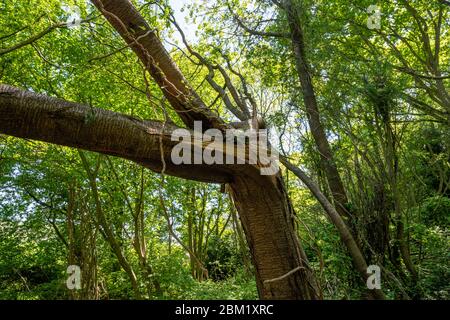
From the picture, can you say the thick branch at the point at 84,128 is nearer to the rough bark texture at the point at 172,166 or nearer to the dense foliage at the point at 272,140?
the rough bark texture at the point at 172,166

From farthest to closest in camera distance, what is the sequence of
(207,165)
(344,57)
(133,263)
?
(133,263)
(344,57)
(207,165)

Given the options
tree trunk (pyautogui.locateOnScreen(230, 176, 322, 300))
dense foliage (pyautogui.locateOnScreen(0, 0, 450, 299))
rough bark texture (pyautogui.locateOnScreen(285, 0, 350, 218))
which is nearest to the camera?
tree trunk (pyautogui.locateOnScreen(230, 176, 322, 300))

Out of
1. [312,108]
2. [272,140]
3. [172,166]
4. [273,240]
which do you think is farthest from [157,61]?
[312,108]

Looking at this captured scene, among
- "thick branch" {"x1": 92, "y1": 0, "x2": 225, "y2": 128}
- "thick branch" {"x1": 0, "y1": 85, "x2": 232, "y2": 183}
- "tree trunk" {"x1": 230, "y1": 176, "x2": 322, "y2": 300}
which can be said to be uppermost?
"thick branch" {"x1": 92, "y1": 0, "x2": 225, "y2": 128}

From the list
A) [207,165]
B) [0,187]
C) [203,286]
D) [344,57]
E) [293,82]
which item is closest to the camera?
[207,165]

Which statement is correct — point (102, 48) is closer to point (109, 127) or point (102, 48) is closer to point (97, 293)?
point (109, 127)

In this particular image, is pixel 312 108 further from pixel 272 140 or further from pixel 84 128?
pixel 84 128

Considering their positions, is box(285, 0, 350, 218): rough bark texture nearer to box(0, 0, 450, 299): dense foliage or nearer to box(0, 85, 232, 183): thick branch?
box(0, 0, 450, 299): dense foliage

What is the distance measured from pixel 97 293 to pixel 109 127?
23.9 ft

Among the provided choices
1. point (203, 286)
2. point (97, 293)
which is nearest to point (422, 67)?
point (203, 286)

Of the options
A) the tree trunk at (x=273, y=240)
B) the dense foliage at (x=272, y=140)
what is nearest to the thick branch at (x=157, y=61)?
the dense foliage at (x=272, y=140)

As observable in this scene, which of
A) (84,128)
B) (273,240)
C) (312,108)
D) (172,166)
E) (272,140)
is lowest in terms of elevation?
(273,240)

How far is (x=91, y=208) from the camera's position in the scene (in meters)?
8.34

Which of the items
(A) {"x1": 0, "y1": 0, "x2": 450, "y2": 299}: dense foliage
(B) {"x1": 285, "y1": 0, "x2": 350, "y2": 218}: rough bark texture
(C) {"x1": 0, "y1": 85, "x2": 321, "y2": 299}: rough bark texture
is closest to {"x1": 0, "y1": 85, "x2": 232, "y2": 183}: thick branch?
(C) {"x1": 0, "y1": 85, "x2": 321, "y2": 299}: rough bark texture
